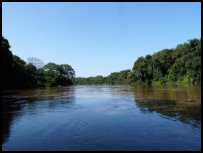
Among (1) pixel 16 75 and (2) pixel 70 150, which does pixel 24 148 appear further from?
(1) pixel 16 75

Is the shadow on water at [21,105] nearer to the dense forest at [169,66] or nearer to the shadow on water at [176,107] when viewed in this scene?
the shadow on water at [176,107]

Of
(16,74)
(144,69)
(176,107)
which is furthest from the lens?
(144,69)

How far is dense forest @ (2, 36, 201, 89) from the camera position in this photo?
150ft

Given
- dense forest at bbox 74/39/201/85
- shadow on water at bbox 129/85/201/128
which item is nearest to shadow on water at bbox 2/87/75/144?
shadow on water at bbox 129/85/201/128

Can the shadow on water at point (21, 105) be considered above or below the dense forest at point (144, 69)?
below

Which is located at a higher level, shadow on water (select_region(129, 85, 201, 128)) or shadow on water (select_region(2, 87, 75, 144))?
shadow on water (select_region(129, 85, 201, 128))

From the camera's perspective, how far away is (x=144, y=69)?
89.2 metres

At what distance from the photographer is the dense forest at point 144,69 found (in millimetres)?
45588

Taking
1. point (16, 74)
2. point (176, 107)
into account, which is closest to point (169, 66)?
point (16, 74)

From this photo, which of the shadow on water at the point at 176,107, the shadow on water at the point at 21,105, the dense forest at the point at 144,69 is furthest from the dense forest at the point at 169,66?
the shadow on water at the point at 21,105

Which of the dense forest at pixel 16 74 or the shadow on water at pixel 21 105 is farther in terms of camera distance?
the dense forest at pixel 16 74

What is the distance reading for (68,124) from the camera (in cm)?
741

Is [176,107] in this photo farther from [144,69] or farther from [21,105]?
[144,69]

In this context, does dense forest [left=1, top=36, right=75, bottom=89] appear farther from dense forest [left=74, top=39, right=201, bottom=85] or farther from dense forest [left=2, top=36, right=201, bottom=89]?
dense forest [left=74, top=39, right=201, bottom=85]
